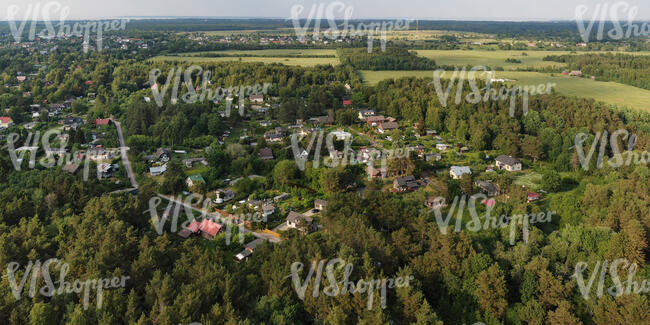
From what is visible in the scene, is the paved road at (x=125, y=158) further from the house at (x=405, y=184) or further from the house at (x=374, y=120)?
the house at (x=374, y=120)

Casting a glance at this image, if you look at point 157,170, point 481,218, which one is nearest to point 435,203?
point 481,218

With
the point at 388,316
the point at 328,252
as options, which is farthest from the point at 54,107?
the point at 388,316

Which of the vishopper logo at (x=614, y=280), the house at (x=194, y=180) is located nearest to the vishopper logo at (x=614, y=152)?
the vishopper logo at (x=614, y=280)

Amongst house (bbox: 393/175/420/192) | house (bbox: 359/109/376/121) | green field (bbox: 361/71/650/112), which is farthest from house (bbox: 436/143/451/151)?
green field (bbox: 361/71/650/112)

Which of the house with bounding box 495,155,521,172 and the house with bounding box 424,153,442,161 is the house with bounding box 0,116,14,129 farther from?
the house with bounding box 495,155,521,172

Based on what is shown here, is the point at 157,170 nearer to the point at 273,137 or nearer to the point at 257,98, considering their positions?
the point at 273,137

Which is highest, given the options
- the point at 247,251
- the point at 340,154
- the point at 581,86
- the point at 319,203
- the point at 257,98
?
the point at 581,86
